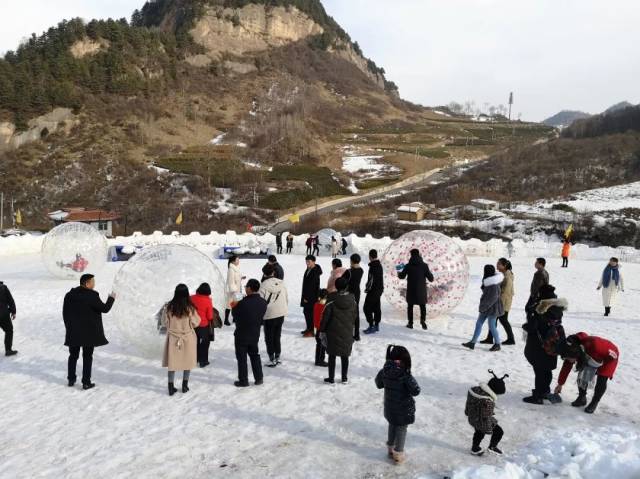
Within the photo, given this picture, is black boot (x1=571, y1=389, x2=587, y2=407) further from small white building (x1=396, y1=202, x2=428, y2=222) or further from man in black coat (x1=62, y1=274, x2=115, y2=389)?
small white building (x1=396, y1=202, x2=428, y2=222)

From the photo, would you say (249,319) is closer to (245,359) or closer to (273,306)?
(245,359)

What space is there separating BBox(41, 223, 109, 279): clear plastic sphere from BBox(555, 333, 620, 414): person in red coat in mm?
14997

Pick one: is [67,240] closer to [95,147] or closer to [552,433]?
[552,433]

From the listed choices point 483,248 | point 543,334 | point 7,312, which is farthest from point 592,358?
point 483,248

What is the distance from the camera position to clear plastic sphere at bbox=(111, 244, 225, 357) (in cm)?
801

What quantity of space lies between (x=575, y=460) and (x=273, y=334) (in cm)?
446

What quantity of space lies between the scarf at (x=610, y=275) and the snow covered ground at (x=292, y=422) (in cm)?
267

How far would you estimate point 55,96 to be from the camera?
272ft

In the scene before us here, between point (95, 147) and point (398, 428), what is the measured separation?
79.6 metres

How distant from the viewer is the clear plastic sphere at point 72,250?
53.9ft

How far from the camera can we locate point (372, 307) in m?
9.78

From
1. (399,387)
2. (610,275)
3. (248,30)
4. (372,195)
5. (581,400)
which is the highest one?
(248,30)

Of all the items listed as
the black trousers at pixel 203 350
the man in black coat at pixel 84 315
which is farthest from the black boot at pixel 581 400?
the man in black coat at pixel 84 315

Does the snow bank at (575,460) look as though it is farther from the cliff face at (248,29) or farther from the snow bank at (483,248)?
the cliff face at (248,29)
